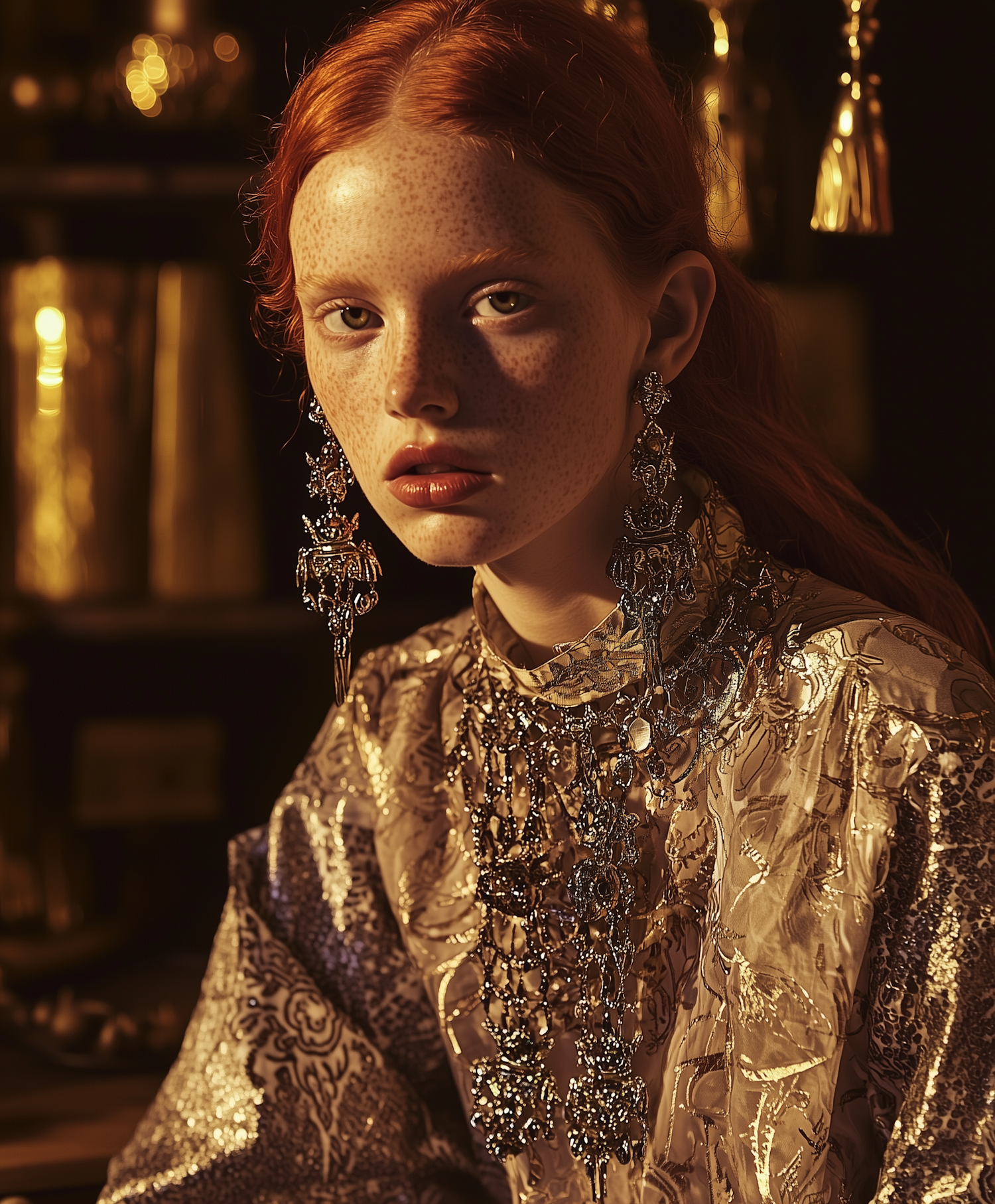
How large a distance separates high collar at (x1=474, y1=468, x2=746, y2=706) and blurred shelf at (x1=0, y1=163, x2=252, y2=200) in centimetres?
75

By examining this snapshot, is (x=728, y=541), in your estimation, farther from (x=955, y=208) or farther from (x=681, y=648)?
(x=955, y=208)

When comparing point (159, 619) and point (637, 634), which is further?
point (159, 619)

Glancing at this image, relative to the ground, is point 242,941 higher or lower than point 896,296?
lower

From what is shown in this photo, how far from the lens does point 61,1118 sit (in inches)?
48.5

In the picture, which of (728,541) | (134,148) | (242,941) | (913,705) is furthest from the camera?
(134,148)

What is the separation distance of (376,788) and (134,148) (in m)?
0.81

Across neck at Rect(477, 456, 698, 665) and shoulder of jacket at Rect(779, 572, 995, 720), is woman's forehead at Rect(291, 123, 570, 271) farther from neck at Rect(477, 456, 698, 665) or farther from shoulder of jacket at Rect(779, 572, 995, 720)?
shoulder of jacket at Rect(779, 572, 995, 720)

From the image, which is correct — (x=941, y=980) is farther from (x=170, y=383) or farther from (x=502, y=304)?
(x=170, y=383)

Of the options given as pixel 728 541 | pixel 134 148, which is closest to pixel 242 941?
pixel 728 541

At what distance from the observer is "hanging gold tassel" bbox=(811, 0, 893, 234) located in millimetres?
974

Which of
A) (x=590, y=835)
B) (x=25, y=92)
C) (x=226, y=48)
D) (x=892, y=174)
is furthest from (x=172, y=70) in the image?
(x=590, y=835)

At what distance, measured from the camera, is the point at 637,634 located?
2.75 feet

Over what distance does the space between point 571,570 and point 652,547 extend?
0.06m

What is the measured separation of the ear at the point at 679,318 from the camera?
812 mm
